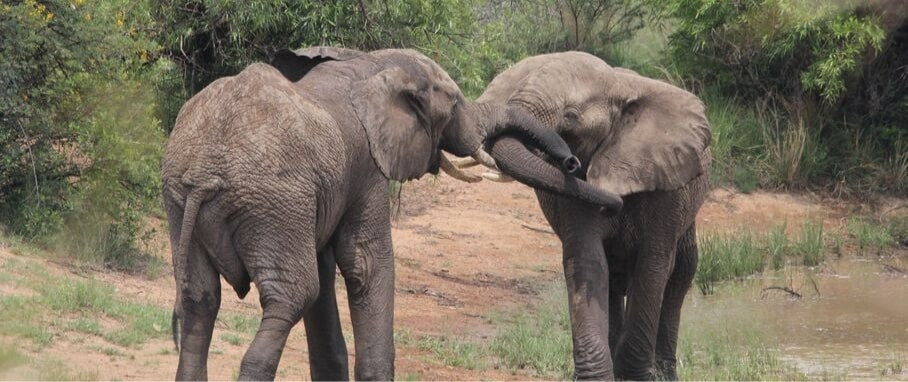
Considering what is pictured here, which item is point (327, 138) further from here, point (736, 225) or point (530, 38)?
point (530, 38)

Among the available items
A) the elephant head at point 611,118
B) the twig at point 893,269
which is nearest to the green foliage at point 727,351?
the elephant head at point 611,118

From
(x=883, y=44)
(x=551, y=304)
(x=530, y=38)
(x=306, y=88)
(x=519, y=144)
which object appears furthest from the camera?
(x=530, y=38)

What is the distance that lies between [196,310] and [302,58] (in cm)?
143

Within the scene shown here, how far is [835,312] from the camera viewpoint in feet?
40.0

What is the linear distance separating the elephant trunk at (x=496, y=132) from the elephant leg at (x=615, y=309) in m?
1.52

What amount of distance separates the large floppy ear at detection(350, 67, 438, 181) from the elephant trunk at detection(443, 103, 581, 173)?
0.62 ft

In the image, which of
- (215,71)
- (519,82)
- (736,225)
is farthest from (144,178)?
(736,225)

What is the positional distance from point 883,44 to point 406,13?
7.01 meters

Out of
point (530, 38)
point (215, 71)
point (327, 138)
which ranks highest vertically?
point (530, 38)

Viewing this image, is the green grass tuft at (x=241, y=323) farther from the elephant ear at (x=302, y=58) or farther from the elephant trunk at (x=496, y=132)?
the elephant ear at (x=302, y=58)

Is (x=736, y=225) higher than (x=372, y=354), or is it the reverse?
(x=736, y=225)

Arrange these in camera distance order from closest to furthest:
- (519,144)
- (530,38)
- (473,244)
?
(519,144)
(473,244)
(530,38)

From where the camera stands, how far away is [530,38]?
1906 centimetres

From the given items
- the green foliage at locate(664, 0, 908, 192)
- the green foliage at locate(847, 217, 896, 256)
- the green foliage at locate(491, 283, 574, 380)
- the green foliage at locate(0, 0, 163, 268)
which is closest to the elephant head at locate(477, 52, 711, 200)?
the green foliage at locate(491, 283, 574, 380)
